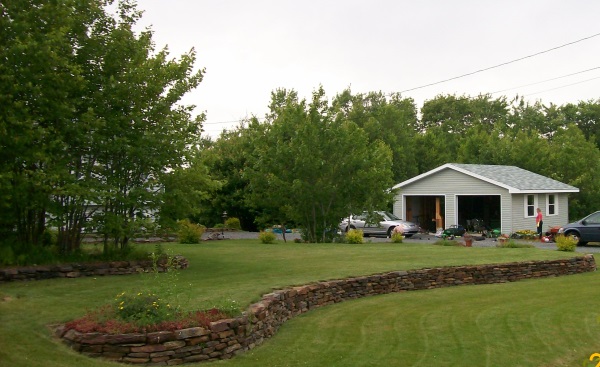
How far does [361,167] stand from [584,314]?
50.3 feet

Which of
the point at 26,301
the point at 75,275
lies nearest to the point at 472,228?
the point at 75,275

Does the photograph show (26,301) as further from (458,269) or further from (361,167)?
(361,167)

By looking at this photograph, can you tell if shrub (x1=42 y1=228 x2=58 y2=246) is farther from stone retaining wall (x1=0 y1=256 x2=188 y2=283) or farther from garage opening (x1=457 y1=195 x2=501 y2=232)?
garage opening (x1=457 y1=195 x2=501 y2=232)

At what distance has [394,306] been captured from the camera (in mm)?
12508

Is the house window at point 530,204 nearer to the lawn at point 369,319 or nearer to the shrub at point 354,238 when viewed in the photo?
the shrub at point 354,238

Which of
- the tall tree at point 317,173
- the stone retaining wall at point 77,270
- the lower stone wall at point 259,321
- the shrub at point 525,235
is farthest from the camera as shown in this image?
the shrub at point 525,235

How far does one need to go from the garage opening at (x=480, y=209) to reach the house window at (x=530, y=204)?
7.69 ft

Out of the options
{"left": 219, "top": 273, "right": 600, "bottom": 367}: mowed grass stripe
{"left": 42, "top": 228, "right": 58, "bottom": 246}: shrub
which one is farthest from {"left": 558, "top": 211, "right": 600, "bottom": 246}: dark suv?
{"left": 42, "top": 228, "right": 58, "bottom": 246}: shrub

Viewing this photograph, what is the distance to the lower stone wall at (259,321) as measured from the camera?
7695 millimetres

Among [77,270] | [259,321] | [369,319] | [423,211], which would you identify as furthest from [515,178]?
[259,321]

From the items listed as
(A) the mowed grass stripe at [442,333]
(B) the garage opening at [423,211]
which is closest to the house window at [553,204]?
(B) the garage opening at [423,211]

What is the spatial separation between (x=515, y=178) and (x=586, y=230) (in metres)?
8.13

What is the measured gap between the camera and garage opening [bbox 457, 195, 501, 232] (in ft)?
122

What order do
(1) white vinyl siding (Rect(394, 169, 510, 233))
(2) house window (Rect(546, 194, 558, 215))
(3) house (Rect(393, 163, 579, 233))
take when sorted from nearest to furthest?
(1) white vinyl siding (Rect(394, 169, 510, 233)) → (3) house (Rect(393, 163, 579, 233)) → (2) house window (Rect(546, 194, 558, 215))
